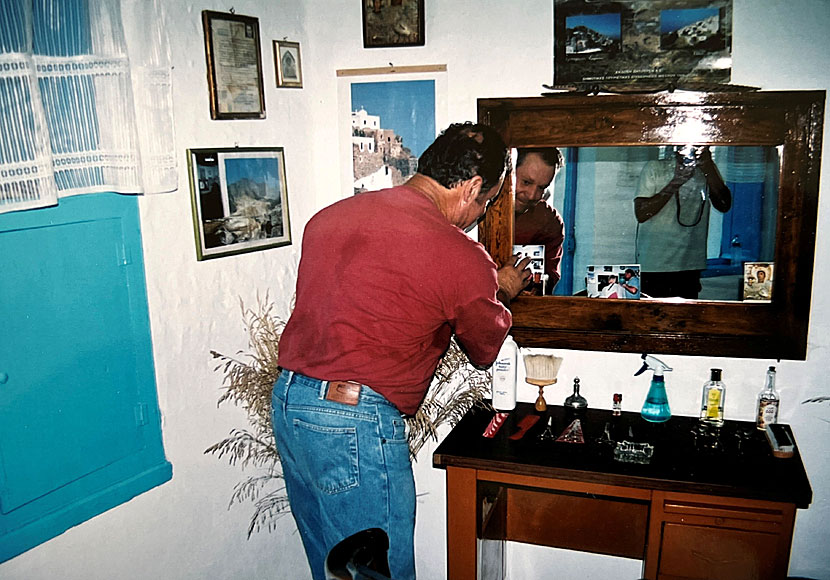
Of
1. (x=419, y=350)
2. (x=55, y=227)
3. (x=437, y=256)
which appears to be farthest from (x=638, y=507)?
(x=55, y=227)

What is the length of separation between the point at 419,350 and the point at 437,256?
10.8 inches

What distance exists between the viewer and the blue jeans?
1679mm

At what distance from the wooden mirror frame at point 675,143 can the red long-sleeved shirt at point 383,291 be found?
625 millimetres

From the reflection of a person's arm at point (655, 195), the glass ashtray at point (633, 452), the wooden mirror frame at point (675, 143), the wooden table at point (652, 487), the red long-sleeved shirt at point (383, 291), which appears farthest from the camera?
the reflection of a person's arm at point (655, 195)

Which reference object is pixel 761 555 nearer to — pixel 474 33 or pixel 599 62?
pixel 599 62

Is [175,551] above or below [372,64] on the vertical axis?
below

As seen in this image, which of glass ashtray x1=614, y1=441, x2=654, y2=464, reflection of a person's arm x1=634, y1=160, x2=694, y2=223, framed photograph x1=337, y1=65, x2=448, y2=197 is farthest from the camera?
framed photograph x1=337, y1=65, x2=448, y2=197

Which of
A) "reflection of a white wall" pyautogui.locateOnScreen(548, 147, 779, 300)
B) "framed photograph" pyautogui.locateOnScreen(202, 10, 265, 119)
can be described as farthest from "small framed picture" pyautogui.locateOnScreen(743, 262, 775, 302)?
"framed photograph" pyautogui.locateOnScreen(202, 10, 265, 119)

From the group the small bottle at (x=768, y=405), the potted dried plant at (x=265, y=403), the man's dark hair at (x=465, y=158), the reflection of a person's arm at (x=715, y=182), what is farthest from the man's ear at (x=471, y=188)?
the small bottle at (x=768, y=405)

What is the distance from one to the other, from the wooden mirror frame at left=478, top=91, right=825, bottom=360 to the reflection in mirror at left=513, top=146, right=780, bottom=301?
4 centimetres

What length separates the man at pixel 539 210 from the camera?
223 cm

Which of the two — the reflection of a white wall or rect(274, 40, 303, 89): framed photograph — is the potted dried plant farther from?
rect(274, 40, 303, 89): framed photograph

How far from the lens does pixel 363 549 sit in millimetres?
1018

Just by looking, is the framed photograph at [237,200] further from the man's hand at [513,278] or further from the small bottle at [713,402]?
the small bottle at [713,402]
